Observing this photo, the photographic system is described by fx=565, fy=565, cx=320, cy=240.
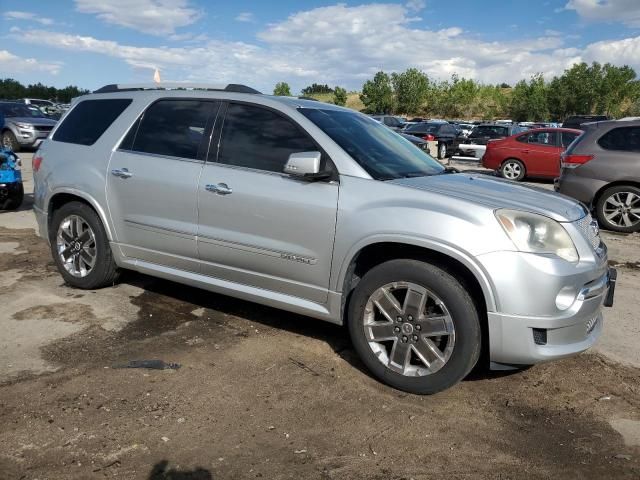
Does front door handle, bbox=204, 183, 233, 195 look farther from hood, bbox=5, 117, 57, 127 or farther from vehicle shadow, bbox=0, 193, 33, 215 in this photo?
hood, bbox=5, 117, 57, 127

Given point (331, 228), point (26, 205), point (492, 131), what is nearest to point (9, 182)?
point (26, 205)

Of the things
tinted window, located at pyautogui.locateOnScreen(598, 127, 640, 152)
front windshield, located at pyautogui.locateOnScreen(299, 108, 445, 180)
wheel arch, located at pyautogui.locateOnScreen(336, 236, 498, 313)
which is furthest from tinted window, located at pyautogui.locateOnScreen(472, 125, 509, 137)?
wheel arch, located at pyautogui.locateOnScreen(336, 236, 498, 313)

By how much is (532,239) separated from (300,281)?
4.94ft

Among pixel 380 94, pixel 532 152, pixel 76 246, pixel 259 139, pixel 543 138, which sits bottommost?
pixel 76 246

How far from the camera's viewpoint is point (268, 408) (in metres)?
3.27

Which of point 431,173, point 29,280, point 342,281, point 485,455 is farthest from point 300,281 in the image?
point 29,280

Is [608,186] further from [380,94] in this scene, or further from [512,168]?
[380,94]

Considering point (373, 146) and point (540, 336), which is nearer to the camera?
point (540, 336)

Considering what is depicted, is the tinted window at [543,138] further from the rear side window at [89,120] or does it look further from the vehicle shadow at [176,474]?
the vehicle shadow at [176,474]

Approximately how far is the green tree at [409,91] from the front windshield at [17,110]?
216ft

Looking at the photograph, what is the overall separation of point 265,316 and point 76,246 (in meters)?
1.89

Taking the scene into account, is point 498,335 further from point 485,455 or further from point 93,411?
point 93,411

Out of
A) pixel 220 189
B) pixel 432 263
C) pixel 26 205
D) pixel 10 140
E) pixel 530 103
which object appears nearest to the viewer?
pixel 432 263

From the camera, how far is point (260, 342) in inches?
166
